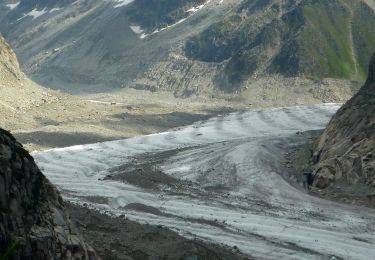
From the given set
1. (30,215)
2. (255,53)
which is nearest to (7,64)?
(255,53)

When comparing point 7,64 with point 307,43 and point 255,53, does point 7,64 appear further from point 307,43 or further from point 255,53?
point 307,43

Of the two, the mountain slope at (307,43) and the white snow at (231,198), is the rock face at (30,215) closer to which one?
the white snow at (231,198)

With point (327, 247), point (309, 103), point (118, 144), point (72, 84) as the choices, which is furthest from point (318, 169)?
point (72, 84)

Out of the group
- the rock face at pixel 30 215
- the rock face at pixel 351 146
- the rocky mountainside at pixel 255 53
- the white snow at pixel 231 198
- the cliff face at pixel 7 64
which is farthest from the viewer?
the rocky mountainside at pixel 255 53

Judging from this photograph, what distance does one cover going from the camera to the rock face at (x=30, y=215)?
18.7 m

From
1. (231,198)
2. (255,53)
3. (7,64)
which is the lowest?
(255,53)

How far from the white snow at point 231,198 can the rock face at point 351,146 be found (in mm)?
3417

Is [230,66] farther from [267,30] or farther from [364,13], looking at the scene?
[364,13]

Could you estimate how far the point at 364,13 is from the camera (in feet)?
543

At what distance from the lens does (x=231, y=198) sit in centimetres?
4938

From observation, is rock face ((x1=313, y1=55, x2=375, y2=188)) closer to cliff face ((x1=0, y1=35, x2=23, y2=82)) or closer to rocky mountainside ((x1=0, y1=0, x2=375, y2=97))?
cliff face ((x1=0, y1=35, x2=23, y2=82))

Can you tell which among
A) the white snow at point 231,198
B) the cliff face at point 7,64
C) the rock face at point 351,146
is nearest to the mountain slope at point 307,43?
the cliff face at point 7,64

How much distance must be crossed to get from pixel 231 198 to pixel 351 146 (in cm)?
1248

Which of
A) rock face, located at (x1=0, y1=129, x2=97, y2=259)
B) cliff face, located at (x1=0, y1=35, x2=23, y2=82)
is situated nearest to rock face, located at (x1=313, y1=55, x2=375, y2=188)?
rock face, located at (x1=0, y1=129, x2=97, y2=259)
